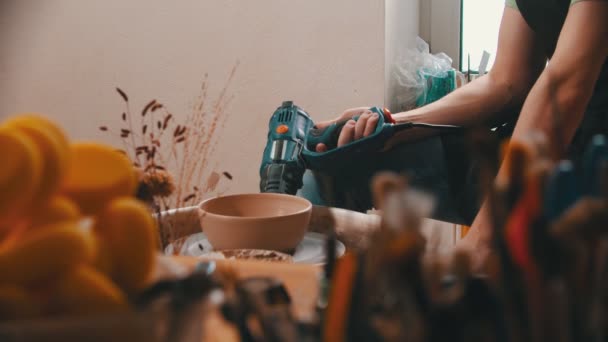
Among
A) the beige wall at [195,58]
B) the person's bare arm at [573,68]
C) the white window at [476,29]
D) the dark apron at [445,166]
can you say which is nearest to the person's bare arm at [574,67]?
the person's bare arm at [573,68]

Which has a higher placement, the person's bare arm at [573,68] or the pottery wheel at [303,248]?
the person's bare arm at [573,68]

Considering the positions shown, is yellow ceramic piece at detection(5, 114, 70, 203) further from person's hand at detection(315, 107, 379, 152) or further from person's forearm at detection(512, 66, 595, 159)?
person's hand at detection(315, 107, 379, 152)

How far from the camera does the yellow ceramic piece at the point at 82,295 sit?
0.28 m

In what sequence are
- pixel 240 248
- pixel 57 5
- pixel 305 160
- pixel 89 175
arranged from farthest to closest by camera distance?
pixel 57 5, pixel 305 160, pixel 240 248, pixel 89 175

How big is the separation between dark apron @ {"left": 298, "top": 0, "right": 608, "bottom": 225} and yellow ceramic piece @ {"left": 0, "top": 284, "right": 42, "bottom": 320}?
842 millimetres

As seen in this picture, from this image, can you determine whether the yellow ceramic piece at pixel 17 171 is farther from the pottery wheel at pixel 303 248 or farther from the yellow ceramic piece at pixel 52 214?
the pottery wheel at pixel 303 248

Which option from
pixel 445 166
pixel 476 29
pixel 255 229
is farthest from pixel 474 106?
pixel 476 29

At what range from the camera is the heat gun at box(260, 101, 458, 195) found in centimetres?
111

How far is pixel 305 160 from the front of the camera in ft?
3.70

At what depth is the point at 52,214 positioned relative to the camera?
304 mm

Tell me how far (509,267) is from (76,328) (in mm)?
172

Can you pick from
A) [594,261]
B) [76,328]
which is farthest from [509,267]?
[76,328]

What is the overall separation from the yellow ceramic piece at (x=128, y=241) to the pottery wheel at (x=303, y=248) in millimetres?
479

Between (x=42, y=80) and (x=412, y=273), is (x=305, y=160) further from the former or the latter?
(x=42, y=80)
